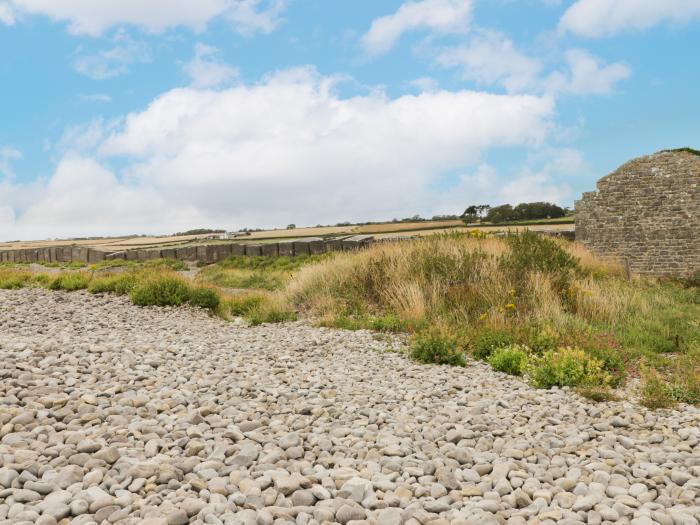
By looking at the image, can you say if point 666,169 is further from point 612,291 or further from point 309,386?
point 309,386

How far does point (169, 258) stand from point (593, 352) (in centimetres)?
2558

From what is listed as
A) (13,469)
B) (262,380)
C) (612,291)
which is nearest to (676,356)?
(612,291)

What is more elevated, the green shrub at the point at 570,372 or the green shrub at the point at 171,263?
the green shrub at the point at 171,263

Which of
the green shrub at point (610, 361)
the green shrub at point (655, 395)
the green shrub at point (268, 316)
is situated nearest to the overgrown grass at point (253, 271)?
the green shrub at point (268, 316)

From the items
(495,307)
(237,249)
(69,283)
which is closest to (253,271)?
(237,249)

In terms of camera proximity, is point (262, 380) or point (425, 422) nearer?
point (425, 422)

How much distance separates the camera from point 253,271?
23.8 metres

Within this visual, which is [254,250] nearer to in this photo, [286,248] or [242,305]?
[286,248]

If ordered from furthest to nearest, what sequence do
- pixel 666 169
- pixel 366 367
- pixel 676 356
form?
pixel 666 169, pixel 676 356, pixel 366 367

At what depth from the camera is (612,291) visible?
12.2m

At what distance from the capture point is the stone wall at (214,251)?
24.6m

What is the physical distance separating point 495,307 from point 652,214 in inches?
534

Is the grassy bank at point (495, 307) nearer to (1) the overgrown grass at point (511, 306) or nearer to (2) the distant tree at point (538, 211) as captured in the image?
(1) the overgrown grass at point (511, 306)

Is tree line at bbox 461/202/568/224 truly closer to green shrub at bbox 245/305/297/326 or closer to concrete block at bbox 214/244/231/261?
concrete block at bbox 214/244/231/261
